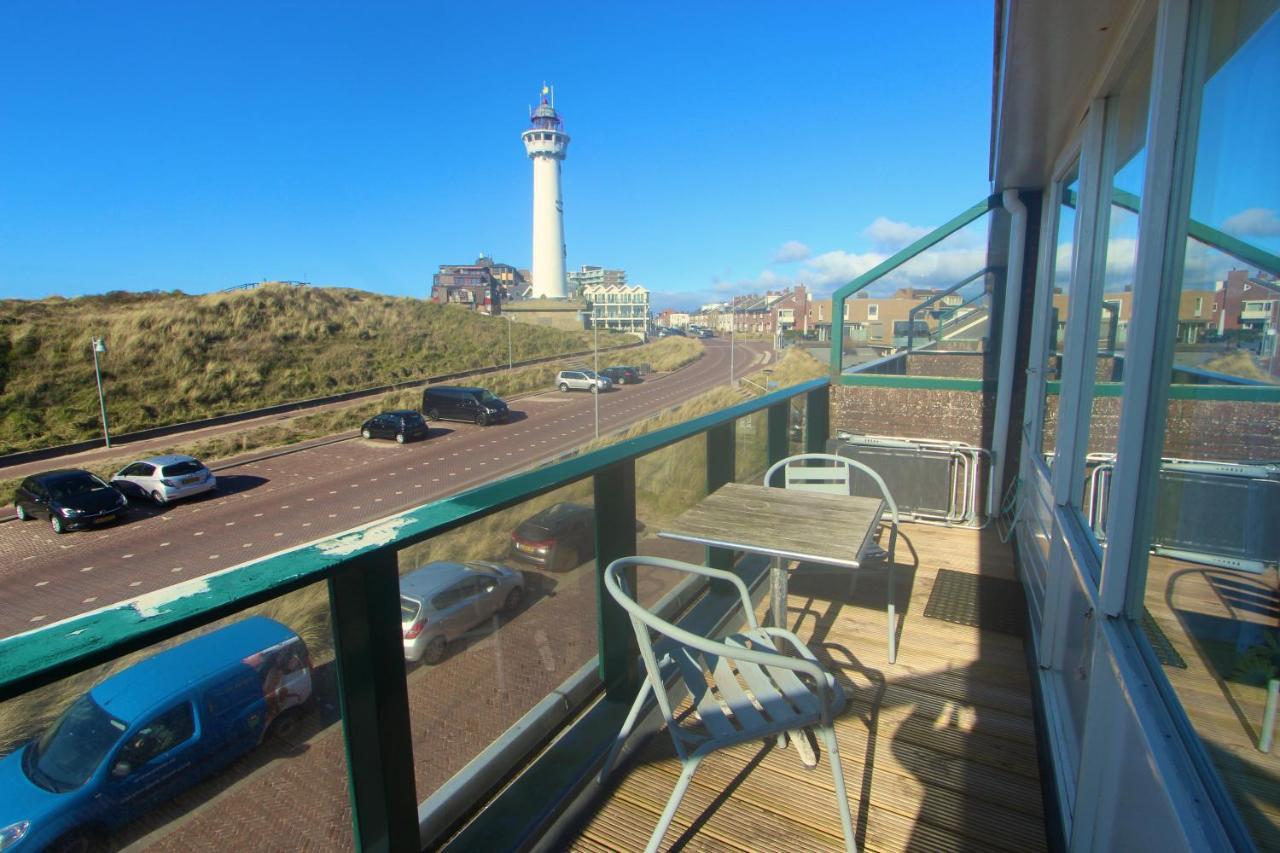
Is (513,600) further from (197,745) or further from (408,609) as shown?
(197,745)

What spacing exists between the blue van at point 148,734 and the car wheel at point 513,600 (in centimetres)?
55

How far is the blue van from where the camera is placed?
790 millimetres

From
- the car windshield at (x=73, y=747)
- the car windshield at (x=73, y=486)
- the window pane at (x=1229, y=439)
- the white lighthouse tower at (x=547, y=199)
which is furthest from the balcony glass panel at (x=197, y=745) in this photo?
the white lighthouse tower at (x=547, y=199)

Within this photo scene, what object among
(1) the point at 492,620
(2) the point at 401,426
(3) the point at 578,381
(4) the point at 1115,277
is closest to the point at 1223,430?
(4) the point at 1115,277

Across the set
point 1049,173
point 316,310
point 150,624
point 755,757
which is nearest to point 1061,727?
point 755,757

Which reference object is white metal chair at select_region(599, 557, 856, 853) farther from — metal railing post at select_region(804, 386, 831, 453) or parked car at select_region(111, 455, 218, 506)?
parked car at select_region(111, 455, 218, 506)

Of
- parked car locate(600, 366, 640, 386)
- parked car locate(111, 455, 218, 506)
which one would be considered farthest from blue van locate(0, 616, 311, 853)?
parked car locate(600, 366, 640, 386)

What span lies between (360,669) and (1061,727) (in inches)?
77.0

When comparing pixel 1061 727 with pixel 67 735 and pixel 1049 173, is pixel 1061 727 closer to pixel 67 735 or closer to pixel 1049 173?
pixel 67 735

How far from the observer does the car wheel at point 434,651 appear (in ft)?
4.61

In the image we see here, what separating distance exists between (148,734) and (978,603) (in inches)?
125

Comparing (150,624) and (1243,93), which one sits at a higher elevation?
(1243,93)

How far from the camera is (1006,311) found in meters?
4.23

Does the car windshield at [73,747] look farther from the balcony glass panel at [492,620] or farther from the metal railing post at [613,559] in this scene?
the metal railing post at [613,559]
